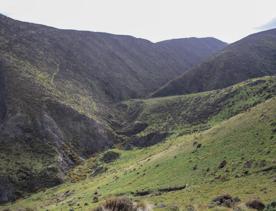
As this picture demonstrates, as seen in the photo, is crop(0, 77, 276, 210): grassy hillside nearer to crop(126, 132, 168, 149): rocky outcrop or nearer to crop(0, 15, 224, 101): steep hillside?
crop(126, 132, 168, 149): rocky outcrop

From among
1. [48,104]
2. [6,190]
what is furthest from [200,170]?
[48,104]

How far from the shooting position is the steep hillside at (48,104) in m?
86.5

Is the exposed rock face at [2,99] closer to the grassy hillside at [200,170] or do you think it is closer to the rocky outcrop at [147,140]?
the grassy hillside at [200,170]

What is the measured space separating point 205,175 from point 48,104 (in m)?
69.5

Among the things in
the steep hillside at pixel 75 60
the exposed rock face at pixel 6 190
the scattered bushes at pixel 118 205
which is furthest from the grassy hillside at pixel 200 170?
the steep hillside at pixel 75 60

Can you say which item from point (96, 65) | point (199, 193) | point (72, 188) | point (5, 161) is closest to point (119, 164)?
point (72, 188)

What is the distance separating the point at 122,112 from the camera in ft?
456

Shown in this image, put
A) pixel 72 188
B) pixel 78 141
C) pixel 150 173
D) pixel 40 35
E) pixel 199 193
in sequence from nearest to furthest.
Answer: pixel 199 193 < pixel 150 173 < pixel 72 188 < pixel 78 141 < pixel 40 35

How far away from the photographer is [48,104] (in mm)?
110188

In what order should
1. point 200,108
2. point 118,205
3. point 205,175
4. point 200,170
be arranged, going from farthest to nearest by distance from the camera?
point 200,108
point 200,170
point 205,175
point 118,205

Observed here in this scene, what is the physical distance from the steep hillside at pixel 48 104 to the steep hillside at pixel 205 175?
11627mm

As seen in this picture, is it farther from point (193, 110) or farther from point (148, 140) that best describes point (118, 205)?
point (193, 110)

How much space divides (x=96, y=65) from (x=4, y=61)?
60.4 meters

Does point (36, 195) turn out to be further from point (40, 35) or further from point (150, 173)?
point (40, 35)
